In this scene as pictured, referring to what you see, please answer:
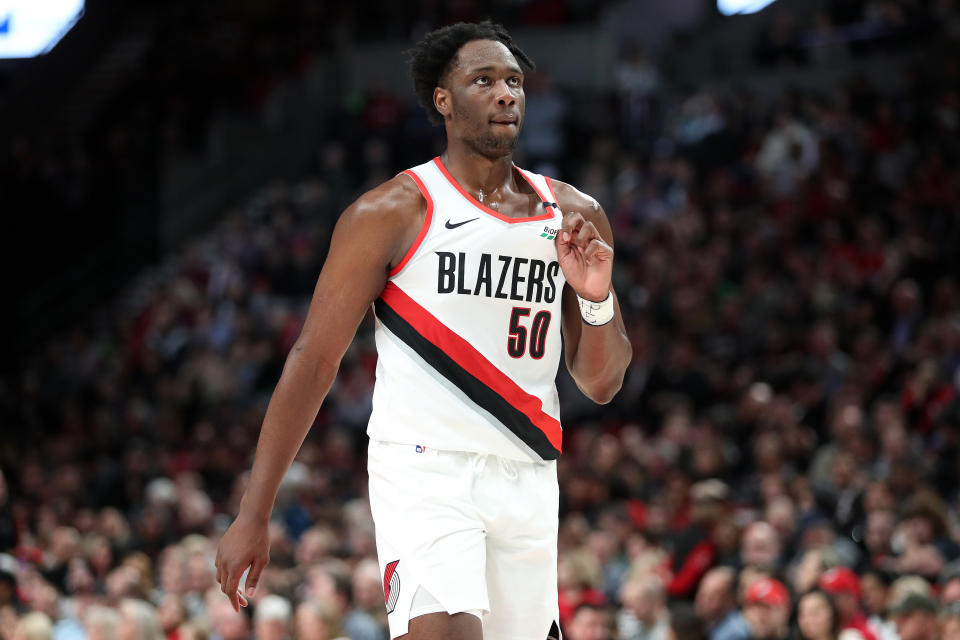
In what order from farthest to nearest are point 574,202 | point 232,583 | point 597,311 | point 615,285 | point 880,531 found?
point 615,285 → point 880,531 → point 574,202 → point 597,311 → point 232,583

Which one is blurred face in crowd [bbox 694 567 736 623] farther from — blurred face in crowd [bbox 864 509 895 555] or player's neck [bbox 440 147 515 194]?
player's neck [bbox 440 147 515 194]

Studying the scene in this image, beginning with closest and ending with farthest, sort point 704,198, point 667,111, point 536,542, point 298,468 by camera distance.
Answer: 1. point 536,542
2. point 298,468
3. point 704,198
4. point 667,111

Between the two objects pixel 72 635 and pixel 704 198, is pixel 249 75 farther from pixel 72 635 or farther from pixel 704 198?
pixel 72 635

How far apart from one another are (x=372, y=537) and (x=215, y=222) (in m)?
10.8

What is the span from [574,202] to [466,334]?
684mm

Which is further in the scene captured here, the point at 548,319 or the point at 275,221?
the point at 275,221

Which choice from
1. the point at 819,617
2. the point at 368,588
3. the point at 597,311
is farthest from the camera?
the point at 368,588

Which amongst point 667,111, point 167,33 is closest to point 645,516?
point 667,111

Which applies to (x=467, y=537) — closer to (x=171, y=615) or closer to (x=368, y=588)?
(x=368, y=588)

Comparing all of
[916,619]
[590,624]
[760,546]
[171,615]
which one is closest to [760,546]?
[760,546]

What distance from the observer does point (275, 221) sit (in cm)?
1861

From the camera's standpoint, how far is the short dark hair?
14.6 feet

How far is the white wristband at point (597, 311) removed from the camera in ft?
14.3

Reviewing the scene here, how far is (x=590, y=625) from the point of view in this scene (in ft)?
27.2
